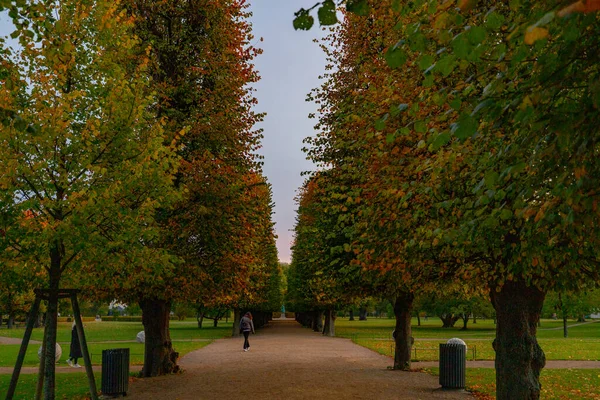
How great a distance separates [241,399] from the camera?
1360 centimetres

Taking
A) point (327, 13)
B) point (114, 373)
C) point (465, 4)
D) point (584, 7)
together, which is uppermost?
point (327, 13)

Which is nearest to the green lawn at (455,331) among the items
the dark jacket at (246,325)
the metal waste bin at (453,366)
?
the dark jacket at (246,325)

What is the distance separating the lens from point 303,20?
3635mm

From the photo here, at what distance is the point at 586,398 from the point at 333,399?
6.99m

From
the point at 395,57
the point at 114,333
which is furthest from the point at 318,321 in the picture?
the point at 395,57

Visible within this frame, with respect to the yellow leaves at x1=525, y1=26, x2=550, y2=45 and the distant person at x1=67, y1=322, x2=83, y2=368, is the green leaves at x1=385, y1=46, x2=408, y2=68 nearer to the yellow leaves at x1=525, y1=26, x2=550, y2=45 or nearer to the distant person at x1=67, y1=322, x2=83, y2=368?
the yellow leaves at x1=525, y1=26, x2=550, y2=45

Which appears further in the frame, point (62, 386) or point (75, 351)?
point (75, 351)

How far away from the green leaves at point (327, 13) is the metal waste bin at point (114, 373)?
12537 millimetres

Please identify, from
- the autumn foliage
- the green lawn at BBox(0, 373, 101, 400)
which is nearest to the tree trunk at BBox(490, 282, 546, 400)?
the autumn foliage

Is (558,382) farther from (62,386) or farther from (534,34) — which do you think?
(534,34)

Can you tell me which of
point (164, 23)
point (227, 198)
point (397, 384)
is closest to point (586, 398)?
point (397, 384)

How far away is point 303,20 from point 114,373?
12580mm

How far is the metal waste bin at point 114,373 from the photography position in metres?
13.8

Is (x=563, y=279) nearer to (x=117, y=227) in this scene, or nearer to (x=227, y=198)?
(x=117, y=227)
